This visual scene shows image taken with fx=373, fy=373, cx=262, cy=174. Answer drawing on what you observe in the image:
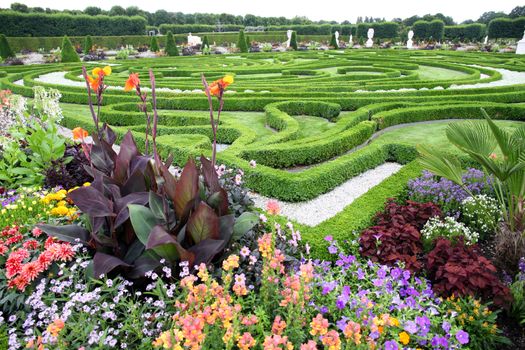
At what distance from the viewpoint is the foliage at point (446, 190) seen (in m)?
6.17

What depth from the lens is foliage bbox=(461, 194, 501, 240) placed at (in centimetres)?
554

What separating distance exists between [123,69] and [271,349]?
2622 centimetres

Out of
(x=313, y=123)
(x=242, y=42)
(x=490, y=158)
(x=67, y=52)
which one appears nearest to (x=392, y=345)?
(x=490, y=158)

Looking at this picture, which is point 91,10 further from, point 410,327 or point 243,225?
point 410,327

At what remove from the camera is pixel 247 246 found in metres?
3.95

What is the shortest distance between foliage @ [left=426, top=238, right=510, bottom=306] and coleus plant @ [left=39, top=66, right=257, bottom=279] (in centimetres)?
221

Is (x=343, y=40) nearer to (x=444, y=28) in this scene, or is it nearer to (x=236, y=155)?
(x=444, y=28)

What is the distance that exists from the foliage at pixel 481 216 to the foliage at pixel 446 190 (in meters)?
0.18

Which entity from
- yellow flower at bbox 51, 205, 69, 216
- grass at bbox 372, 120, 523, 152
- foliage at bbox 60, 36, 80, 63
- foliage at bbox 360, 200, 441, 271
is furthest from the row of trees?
foliage at bbox 360, 200, 441, 271

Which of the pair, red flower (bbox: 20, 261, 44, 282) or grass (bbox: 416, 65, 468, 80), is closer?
red flower (bbox: 20, 261, 44, 282)

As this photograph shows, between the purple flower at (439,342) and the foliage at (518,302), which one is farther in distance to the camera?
the foliage at (518,302)

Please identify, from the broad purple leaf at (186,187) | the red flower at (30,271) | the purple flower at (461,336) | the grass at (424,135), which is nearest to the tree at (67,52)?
the grass at (424,135)

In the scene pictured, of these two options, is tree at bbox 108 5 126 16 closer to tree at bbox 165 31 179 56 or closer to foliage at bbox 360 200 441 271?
tree at bbox 165 31 179 56

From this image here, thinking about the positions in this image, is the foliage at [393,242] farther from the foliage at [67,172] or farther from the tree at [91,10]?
the tree at [91,10]
